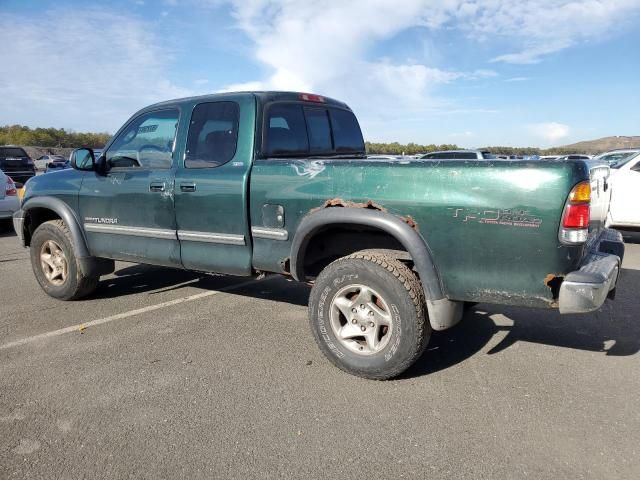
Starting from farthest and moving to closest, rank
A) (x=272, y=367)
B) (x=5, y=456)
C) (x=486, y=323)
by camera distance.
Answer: (x=486, y=323) < (x=272, y=367) < (x=5, y=456)

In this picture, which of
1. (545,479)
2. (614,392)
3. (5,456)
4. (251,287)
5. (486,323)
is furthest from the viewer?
(251,287)

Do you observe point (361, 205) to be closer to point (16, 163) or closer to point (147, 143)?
point (147, 143)

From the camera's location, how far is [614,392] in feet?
10.4

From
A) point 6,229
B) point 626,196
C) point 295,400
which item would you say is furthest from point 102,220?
point 626,196

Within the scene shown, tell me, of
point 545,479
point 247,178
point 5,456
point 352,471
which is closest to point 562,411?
point 545,479

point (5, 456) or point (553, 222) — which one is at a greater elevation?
point (553, 222)

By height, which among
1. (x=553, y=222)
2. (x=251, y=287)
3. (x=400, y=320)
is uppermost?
(x=553, y=222)

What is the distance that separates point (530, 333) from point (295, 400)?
225 cm

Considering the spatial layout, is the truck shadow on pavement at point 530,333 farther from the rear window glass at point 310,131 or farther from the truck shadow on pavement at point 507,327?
the rear window glass at point 310,131

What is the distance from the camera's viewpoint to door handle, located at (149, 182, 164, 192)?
13.9 ft

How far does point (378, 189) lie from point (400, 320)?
846 mm

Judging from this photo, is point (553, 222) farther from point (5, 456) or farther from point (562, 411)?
point (5, 456)

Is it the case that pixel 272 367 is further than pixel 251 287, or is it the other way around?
pixel 251 287

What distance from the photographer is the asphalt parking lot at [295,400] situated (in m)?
2.51
